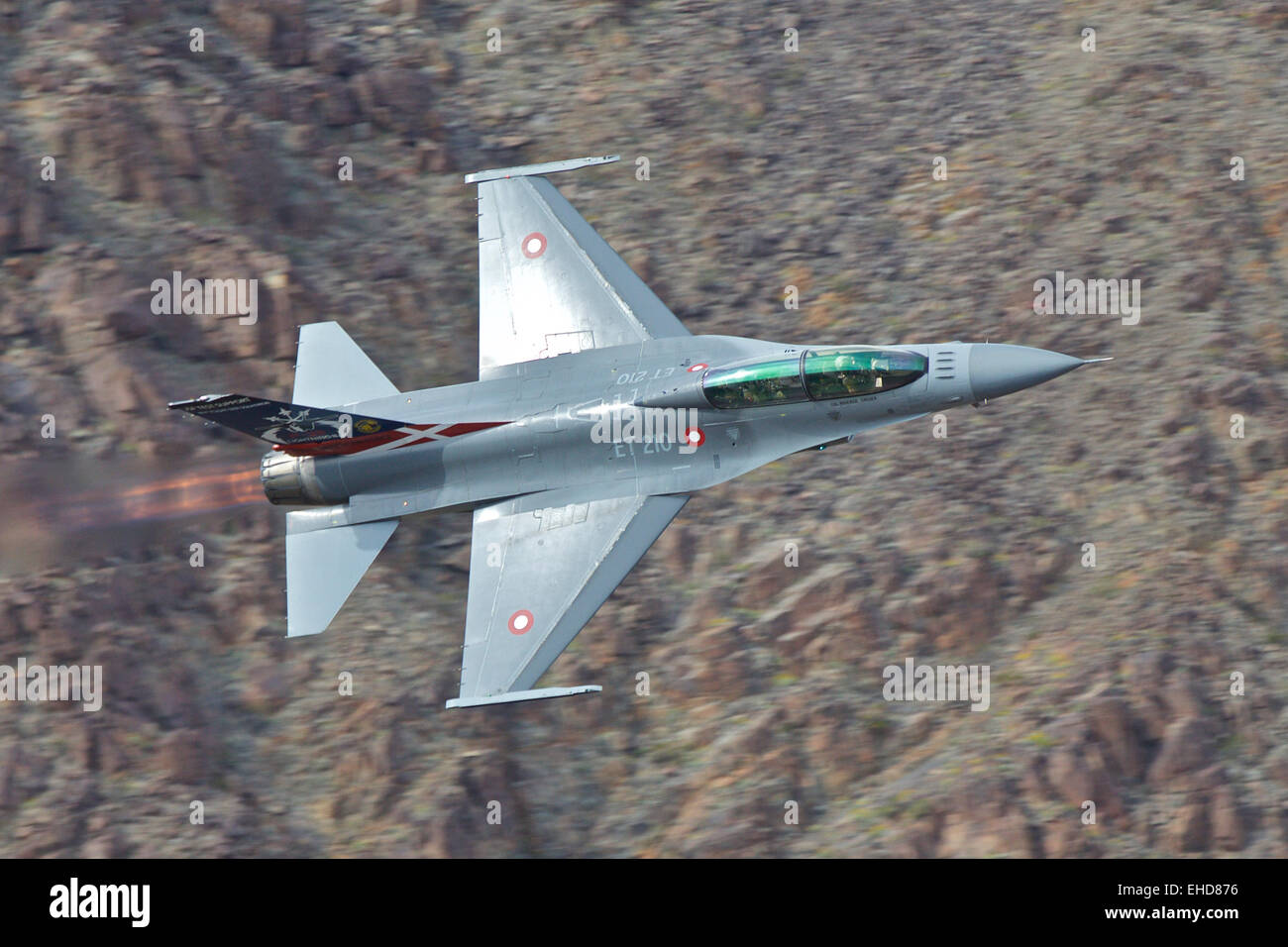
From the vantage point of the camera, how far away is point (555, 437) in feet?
93.2

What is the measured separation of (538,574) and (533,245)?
617 cm

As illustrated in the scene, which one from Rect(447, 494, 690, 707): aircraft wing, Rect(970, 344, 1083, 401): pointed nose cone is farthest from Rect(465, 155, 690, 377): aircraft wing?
Rect(970, 344, 1083, 401): pointed nose cone

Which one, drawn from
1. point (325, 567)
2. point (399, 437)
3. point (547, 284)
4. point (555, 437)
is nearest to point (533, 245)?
point (547, 284)

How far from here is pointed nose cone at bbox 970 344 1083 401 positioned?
26891 mm

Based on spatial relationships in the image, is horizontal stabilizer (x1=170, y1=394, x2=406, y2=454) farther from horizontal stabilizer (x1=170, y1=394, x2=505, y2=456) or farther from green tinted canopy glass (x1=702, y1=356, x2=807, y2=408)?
green tinted canopy glass (x1=702, y1=356, x2=807, y2=408)

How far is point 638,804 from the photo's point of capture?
110 ft

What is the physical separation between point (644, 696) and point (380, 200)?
43.8 ft

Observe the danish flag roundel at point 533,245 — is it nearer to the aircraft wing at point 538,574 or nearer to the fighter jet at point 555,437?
the fighter jet at point 555,437

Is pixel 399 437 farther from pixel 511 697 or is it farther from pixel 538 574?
pixel 511 697

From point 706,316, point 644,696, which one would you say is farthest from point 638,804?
point 706,316

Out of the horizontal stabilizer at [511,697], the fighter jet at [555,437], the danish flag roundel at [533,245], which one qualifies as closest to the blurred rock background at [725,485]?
the fighter jet at [555,437]

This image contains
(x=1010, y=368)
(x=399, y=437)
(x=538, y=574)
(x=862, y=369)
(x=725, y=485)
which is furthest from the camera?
(x=725, y=485)

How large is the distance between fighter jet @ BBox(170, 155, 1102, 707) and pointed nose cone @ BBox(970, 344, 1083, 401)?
0.03m

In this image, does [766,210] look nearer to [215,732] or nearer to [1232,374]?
[1232,374]
